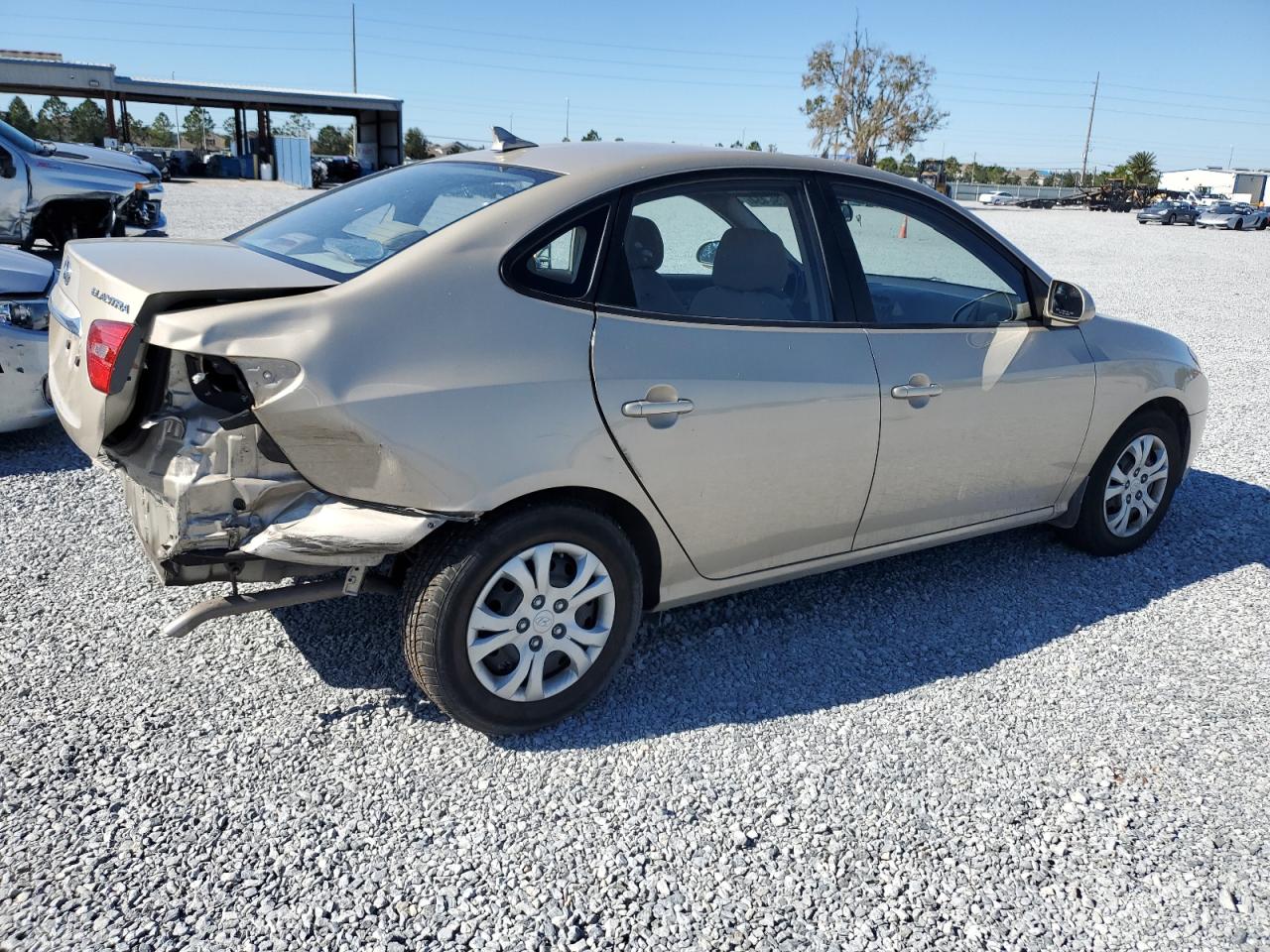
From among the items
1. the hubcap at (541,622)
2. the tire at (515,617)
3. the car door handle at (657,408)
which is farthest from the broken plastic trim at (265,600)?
the car door handle at (657,408)

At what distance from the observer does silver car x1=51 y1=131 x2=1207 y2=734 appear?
268cm

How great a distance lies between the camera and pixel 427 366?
2.71 meters

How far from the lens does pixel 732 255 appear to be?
349 centimetres

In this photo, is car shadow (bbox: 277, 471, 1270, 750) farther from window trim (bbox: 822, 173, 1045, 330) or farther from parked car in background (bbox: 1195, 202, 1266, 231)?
parked car in background (bbox: 1195, 202, 1266, 231)

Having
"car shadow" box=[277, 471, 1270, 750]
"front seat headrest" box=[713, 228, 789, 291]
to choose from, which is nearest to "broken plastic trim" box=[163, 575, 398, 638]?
"car shadow" box=[277, 471, 1270, 750]

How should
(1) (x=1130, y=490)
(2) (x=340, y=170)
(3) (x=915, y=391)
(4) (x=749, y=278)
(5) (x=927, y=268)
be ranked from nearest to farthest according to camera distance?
(4) (x=749, y=278), (3) (x=915, y=391), (5) (x=927, y=268), (1) (x=1130, y=490), (2) (x=340, y=170)

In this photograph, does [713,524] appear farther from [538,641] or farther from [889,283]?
[889,283]

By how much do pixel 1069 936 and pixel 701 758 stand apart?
3.57 feet

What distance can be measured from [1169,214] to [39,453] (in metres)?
47.4

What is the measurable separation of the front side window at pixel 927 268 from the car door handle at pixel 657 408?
1001 mm

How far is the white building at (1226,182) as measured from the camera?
82.1 meters

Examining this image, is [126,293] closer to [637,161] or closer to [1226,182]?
[637,161]

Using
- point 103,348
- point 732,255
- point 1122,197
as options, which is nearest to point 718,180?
point 732,255

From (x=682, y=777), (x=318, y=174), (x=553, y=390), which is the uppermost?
(x=318, y=174)
